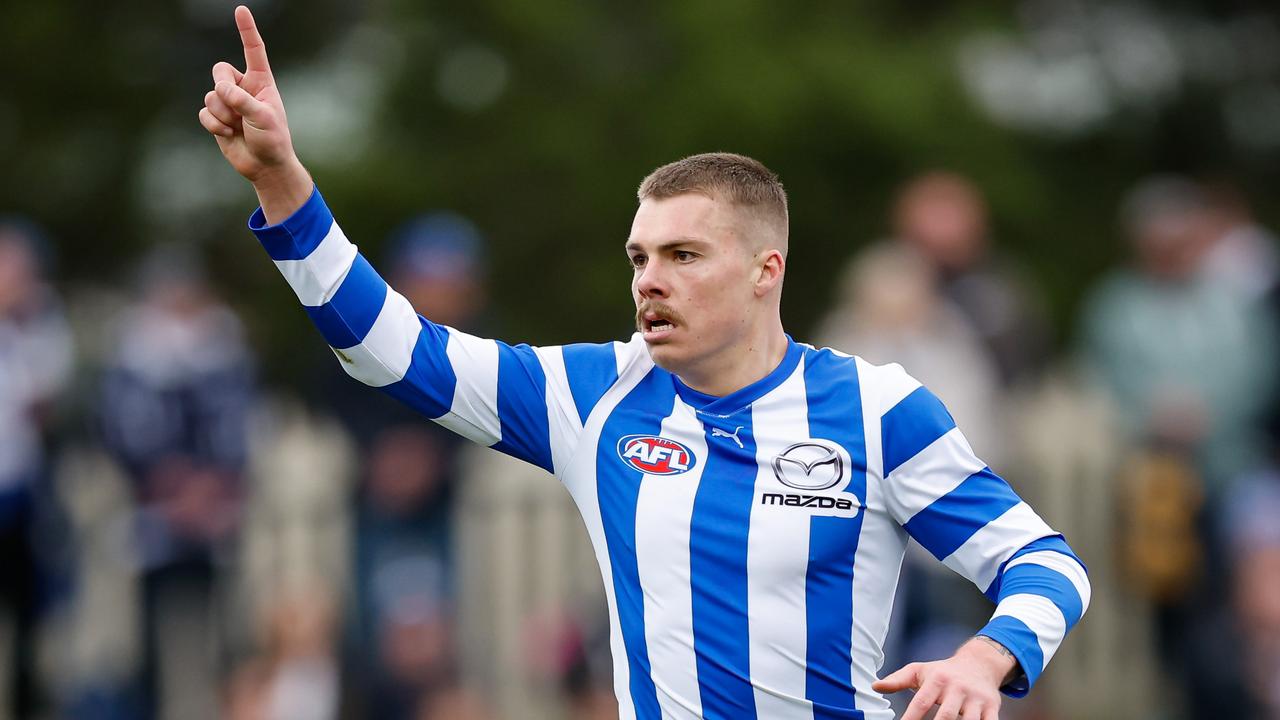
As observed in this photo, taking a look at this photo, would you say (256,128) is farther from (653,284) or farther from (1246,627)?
(1246,627)

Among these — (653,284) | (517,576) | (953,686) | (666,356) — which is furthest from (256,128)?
(517,576)

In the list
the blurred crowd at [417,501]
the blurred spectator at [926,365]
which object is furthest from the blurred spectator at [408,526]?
the blurred spectator at [926,365]

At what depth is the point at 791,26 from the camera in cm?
1411

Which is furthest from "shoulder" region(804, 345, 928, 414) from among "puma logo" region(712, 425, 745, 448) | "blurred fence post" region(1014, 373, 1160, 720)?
"blurred fence post" region(1014, 373, 1160, 720)

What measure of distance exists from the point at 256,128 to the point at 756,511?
1.53m

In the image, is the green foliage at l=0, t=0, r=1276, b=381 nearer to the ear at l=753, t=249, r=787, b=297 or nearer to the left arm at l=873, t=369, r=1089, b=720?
the ear at l=753, t=249, r=787, b=297

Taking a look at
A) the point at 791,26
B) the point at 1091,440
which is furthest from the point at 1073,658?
the point at 791,26

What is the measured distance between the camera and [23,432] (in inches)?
374

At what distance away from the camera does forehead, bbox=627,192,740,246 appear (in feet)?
15.0

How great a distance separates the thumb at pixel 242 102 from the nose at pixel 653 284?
100cm

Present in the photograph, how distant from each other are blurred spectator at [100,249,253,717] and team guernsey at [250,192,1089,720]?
5402mm

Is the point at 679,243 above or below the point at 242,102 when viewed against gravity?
below

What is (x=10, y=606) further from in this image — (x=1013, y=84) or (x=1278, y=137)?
(x=1278, y=137)

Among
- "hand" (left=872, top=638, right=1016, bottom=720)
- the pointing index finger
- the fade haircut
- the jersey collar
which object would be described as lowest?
"hand" (left=872, top=638, right=1016, bottom=720)
